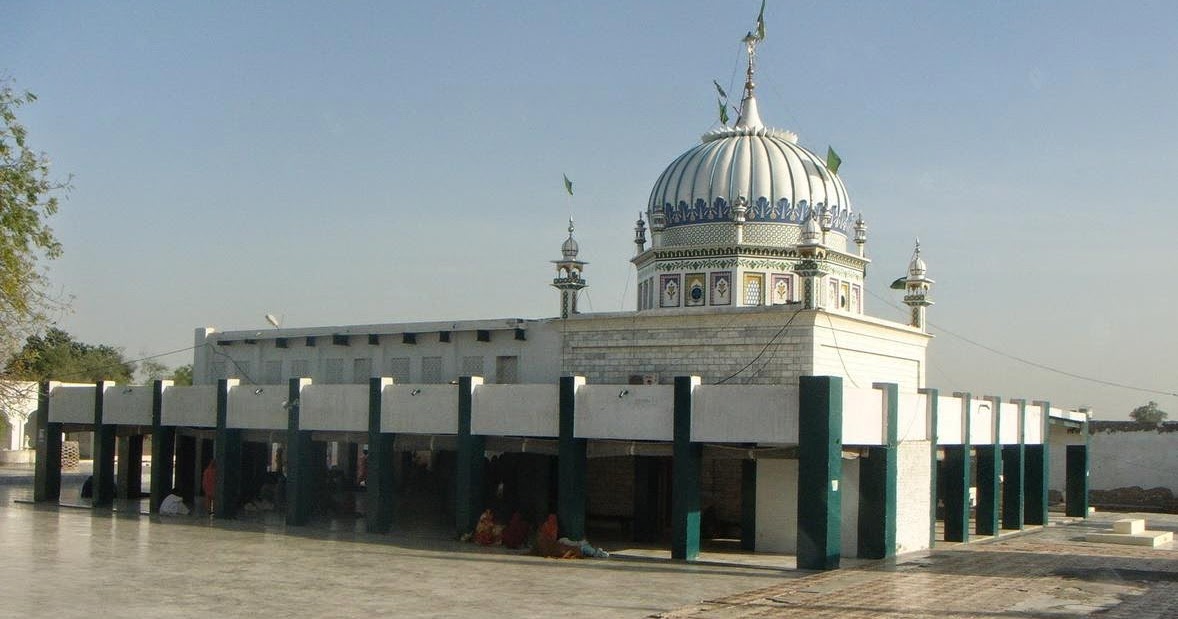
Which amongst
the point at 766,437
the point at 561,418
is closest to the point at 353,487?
the point at 561,418

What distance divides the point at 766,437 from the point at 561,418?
16.4 feet

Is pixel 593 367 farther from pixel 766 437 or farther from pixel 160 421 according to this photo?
pixel 160 421

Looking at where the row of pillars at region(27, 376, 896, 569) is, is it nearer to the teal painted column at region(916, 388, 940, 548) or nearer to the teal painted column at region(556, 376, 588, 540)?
the teal painted column at region(556, 376, 588, 540)

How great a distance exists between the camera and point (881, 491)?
26688 mm

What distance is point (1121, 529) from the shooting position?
32.1 m

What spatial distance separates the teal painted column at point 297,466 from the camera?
106 ft

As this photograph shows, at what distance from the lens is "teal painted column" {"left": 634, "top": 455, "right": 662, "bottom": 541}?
31.3 meters

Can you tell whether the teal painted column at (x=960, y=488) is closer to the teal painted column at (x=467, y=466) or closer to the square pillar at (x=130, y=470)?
the teal painted column at (x=467, y=466)

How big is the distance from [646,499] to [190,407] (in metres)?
14.3

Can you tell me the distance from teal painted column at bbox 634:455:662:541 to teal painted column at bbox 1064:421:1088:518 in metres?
18.5

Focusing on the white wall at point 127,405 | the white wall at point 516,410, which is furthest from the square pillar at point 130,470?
the white wall at point 516,410

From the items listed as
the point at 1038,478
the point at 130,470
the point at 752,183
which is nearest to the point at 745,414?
the point at 752,183

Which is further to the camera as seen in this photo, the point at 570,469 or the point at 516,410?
the point at 516,410

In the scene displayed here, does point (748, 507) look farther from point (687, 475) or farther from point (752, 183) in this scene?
point (752, 183)
